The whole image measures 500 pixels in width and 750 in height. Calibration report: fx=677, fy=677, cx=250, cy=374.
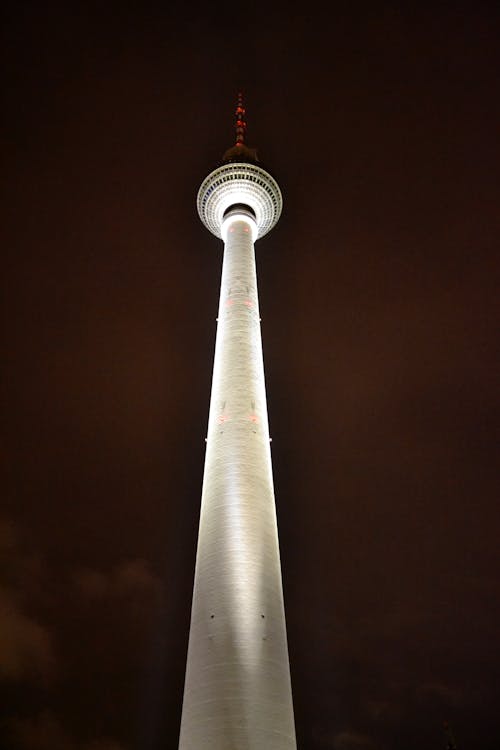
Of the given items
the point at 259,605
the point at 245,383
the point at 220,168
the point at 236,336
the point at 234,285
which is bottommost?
the point at 259,605

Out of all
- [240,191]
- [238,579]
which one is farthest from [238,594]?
[240,191]

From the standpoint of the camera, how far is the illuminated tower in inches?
1211

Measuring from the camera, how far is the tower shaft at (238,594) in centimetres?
3070

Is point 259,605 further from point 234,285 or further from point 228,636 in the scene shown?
point 234,285

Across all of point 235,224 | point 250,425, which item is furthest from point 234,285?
point 250,425

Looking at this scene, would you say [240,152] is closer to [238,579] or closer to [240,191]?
[240,191]

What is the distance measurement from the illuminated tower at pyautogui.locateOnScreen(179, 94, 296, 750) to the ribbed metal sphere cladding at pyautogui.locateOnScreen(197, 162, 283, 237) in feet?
40.2

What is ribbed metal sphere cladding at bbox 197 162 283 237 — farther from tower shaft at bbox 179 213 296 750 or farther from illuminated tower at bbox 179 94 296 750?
tower shaft at bbox 179 213 296 750

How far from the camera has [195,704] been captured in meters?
31.6

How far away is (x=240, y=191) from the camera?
60.5 m

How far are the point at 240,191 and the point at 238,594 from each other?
1503 inches

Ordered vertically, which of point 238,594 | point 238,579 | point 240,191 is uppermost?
point 240,191

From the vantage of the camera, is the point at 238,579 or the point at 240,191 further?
the point at 240,191

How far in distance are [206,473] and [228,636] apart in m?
10.8
